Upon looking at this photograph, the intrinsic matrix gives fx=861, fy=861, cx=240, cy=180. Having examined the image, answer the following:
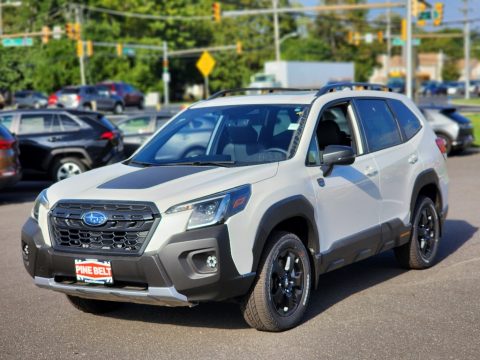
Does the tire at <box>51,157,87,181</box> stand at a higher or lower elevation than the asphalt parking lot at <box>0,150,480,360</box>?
lower

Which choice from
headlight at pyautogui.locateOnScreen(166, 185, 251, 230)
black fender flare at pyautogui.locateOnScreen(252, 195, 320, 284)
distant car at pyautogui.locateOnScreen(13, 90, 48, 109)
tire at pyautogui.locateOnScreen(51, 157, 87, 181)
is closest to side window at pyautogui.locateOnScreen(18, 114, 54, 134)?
tire at pyautogui.locateOnScreen(51, 157, 87, 181)

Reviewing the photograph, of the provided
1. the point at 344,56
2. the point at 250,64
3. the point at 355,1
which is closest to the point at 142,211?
the point at 250,64

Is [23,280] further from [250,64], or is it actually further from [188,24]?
[250,64]

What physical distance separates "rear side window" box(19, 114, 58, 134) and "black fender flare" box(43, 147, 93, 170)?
1.57 feet

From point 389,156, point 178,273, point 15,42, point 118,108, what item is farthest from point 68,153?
point 118,108

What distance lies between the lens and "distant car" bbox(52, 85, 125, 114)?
46.9m

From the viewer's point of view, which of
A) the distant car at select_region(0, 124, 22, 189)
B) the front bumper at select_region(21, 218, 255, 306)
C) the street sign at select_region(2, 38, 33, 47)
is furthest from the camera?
the street sign at select_region(2, 38, 33, 47)

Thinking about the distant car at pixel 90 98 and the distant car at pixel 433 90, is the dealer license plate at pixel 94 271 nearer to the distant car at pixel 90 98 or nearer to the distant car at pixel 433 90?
the distant car at pixel 90 98

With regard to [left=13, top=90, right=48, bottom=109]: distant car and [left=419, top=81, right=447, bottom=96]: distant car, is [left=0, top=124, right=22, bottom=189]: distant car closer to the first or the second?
[left=13, top=90, right=48, bottom=109]: distant car

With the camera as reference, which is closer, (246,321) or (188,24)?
(246,321)

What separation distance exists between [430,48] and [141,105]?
116340 millimetres

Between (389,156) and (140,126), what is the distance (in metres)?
13.4

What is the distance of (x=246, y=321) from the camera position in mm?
6113

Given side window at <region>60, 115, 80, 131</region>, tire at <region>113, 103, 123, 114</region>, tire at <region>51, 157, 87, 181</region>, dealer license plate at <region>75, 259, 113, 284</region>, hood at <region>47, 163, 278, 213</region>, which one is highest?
hood at <region>47, 163, 278, 213</region>
